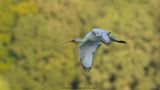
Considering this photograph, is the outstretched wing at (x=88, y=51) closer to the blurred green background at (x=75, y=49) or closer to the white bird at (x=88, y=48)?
the white bird at (x=88, y=48)

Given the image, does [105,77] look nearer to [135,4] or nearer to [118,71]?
[118,71]

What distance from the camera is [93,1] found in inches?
2731

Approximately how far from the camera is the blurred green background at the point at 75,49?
60.8 meters

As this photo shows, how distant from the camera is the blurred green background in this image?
60.8m

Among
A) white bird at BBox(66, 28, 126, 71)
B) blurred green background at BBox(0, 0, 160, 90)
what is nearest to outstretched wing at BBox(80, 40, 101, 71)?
white bird at BBox(66, 28, 126, 71)

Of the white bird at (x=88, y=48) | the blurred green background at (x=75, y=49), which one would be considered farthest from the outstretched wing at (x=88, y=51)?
the blurred green background at (x=75, y=49)

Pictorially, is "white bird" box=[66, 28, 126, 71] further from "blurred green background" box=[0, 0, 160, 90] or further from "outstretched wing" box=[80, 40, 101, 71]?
"blurred green background" box=[0, 0, 160, 90]

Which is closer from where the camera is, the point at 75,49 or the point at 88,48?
the point at 88,48

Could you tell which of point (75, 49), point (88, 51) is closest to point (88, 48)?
point (88, 51)

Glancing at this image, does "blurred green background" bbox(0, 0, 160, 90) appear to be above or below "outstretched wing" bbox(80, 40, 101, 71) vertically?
below

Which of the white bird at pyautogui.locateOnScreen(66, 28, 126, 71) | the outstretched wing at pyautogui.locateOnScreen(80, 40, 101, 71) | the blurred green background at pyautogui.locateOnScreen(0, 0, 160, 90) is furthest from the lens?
the blurred green background at pyautogui.locateOnScreen(0, 0, 160, 90)

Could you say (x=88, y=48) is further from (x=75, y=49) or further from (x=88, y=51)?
(x=75, y=49)

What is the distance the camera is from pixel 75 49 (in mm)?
62281

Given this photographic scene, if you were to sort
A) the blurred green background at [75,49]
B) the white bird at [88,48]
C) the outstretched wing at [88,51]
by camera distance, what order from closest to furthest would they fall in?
the white bird at [88,48] < the outstretched wing at [88,51] < the blurred green background at [75,49]
